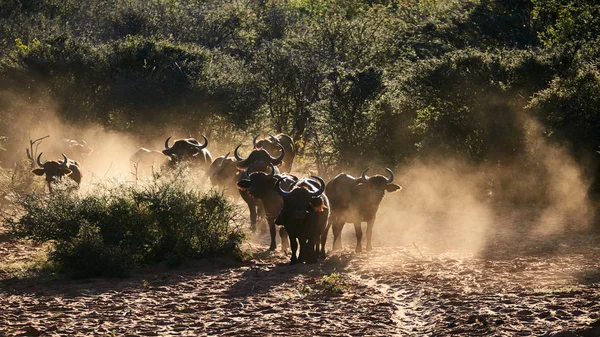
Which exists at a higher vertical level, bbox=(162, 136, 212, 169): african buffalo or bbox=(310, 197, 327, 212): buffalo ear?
bbox=(162, 136, 212, 169): african buffalo

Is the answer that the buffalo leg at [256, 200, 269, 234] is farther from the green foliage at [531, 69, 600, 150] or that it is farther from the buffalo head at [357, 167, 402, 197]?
the green foliage at [531, 69, 600, 150]

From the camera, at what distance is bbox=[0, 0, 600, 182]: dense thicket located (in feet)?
85.4

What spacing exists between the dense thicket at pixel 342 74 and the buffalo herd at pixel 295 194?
4796mm

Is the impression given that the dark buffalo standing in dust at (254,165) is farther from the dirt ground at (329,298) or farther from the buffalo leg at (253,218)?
the dirt ground at (329,298)

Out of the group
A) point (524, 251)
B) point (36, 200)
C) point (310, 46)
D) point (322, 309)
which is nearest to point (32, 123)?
point (310, 46)

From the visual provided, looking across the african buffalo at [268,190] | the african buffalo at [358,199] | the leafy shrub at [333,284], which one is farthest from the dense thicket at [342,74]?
the leafy shrub at [333,284]

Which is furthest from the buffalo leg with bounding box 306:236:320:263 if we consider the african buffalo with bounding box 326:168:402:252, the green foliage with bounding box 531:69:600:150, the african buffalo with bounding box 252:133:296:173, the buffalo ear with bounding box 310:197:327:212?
the african buffalo with bounding box 252:133:296:173

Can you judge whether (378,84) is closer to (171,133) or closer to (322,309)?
(171,133)

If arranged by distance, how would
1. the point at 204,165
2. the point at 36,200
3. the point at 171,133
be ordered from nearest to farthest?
the point at 36,200 → the point at 204,165 → the point at 171,133

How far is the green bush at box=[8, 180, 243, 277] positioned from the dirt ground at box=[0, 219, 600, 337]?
1.76ft

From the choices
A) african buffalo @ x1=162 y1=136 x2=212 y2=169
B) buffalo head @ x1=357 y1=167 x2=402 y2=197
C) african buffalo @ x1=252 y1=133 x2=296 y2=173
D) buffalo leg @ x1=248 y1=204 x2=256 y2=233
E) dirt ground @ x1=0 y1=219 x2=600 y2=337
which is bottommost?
dirt ground @ x1=0 y1=219 x2=600 y2=337

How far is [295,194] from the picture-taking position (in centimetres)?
1664

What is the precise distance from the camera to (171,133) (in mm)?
37250

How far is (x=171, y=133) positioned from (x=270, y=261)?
2069cm
